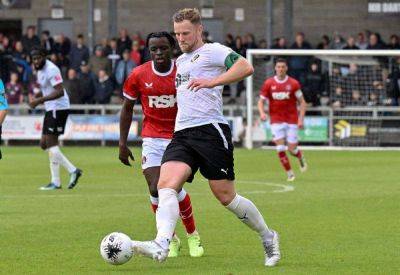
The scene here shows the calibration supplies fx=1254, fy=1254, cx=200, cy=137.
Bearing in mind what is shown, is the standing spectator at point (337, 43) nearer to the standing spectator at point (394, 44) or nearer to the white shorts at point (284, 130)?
the standing spectator at point (394, 44)

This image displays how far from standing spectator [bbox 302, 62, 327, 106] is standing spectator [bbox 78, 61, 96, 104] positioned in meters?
6.05

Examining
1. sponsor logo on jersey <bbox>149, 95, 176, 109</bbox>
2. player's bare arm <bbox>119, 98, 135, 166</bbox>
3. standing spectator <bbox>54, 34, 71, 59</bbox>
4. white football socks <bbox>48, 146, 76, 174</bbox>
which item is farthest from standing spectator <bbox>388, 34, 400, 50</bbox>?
player's bare arm <bbox>119, 98, 135, 166</bbox>

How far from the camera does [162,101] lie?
12.1 m

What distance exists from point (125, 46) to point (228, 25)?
600cm

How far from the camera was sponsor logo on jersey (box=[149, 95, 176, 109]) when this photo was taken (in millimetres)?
12086

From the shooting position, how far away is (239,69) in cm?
1017

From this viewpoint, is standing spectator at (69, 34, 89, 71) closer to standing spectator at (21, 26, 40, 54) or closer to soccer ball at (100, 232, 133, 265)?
standing spectator at (21, 26, 40, 54)

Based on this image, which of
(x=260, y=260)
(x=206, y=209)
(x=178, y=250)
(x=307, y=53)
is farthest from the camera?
(x=307, y=53)

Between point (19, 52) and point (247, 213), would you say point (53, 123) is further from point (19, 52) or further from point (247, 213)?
point (19, 52)

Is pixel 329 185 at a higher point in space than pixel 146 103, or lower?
lower

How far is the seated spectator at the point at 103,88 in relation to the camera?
116 ft

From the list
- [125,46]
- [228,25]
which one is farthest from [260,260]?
[228,25]

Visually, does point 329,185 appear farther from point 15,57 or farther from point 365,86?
point 15,57

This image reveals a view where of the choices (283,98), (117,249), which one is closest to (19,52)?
(283,98)
